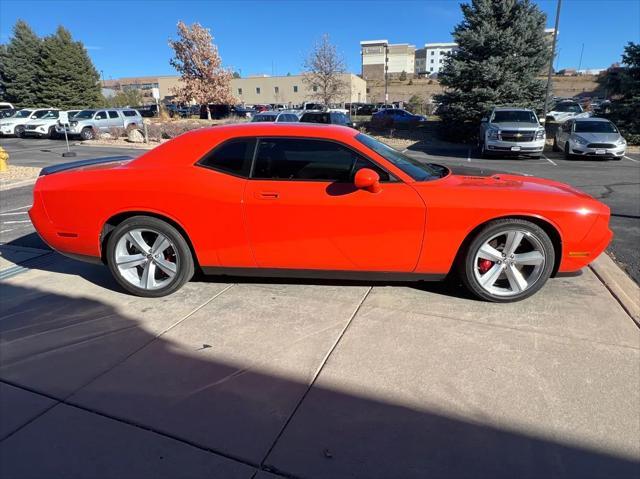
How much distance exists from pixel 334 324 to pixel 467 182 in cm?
166

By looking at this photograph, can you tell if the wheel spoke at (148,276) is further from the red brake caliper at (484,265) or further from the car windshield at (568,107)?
the car windshield at (568,107)

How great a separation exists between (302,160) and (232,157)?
1.92 feet

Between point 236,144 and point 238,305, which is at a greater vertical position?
point 236,144

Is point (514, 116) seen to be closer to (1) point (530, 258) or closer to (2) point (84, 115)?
(1) point (530, 258)

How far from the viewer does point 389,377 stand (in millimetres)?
2684

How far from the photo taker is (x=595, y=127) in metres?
15.8

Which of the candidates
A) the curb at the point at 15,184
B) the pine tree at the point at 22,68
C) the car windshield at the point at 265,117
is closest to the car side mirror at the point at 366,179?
the curb at the point at 15,184

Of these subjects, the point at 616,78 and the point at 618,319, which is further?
the point at 616,78

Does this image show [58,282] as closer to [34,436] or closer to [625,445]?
[34,436]

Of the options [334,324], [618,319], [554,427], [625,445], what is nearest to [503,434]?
[554,427]

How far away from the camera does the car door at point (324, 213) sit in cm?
342

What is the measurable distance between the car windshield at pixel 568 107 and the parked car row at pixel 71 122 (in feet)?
88.7

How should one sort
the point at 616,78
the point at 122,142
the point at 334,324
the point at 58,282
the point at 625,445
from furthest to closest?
the point at 122,142 < the point at 616,78 < the point at 58,282 < the point at 334,324 < the point at 625,445

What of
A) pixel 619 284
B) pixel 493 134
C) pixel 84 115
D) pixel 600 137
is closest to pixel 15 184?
pixel 619 284
